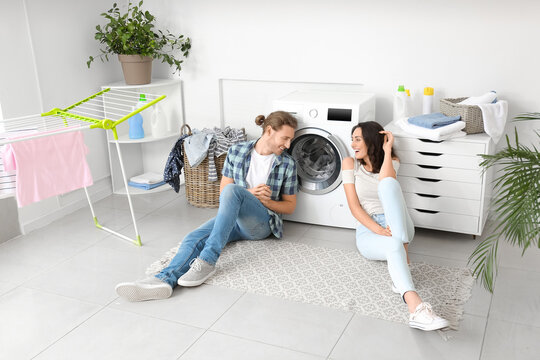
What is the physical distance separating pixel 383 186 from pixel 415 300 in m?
0.61

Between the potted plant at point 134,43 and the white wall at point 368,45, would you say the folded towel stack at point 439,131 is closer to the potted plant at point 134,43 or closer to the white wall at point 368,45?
the white wall at point 368,45

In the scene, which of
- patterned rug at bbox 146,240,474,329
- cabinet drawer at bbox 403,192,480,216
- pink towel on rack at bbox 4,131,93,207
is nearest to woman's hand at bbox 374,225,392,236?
patterned rug at bbox 146,240,474,329

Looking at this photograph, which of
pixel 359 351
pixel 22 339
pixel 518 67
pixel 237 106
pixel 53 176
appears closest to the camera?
pixel 359 351

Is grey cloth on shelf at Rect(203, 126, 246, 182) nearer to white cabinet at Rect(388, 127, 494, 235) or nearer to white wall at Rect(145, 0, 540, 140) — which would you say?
white wall at Rect(145, 0, 540, 140)

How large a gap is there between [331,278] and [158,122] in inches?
77.6

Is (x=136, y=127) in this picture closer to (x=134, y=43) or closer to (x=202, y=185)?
(x=134, y=43)

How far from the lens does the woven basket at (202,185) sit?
12.9 ft

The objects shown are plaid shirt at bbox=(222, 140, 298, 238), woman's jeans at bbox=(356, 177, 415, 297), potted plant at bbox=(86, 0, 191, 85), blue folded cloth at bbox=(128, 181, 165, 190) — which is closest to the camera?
woman's jeans at bbox=(356, 177, 415, 297)

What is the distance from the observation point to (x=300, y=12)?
3.88 meters

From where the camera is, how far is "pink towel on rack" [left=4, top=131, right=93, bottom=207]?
2.97m

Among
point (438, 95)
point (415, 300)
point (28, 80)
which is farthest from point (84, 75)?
point (415, 300)

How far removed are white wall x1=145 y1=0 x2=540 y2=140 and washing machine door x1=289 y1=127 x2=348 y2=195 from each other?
545mm

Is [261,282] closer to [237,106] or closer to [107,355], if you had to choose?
[107,355]

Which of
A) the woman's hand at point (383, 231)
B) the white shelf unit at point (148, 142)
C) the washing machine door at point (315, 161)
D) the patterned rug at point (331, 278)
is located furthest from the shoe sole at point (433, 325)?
the white shelf unit at point (148, 142)
